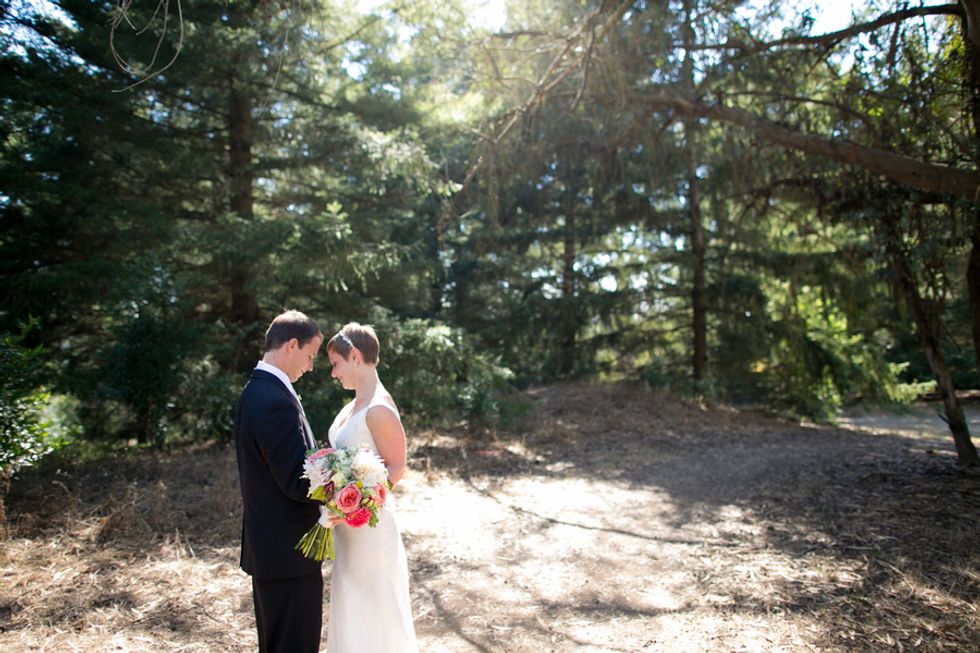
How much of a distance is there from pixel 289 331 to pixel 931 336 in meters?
6.88

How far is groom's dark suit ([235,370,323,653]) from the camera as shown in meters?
2.53

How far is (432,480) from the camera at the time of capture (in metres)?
7.87

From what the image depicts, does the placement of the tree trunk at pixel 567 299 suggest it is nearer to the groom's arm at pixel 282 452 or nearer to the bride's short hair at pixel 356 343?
the bride's short hair at pixel 356 343

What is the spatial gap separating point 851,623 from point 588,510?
335 cm

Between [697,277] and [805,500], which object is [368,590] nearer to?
[805,500]

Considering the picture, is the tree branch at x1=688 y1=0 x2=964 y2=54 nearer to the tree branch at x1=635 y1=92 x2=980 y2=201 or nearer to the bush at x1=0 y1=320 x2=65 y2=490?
the tree branch at x1=635 y1=92 x2=980 y2=201

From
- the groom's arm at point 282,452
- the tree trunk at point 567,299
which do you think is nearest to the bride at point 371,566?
the groom's arm at point 282,452

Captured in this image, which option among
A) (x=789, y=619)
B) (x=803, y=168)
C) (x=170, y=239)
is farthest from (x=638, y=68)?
(x=170, y=239)

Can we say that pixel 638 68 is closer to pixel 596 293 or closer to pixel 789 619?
pixel 789 619

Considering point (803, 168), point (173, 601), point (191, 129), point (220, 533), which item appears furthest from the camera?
point (191, 129)

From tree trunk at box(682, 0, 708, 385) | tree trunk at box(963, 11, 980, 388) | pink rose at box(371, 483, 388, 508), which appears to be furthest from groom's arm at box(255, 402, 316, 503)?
tree trunk at box(682, 0, 708, 385)

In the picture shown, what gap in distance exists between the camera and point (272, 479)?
263cm

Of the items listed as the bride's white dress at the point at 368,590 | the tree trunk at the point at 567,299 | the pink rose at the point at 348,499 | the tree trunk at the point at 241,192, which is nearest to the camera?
the pink rose at the point at 348,499

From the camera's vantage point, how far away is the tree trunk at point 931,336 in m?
6.49
